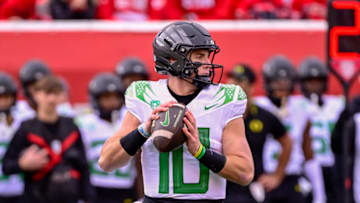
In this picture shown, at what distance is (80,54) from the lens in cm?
1034

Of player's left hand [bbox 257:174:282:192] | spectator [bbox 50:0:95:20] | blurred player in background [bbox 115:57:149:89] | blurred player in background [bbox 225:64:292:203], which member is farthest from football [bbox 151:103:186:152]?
spectator [bbox 50:0:95:20]

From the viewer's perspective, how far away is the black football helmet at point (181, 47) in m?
3.98

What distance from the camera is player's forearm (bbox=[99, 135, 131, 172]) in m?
Answer: 4.00

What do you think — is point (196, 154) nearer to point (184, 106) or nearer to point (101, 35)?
point (184, 106)

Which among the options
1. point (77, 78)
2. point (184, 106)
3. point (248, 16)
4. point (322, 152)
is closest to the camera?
point (184, 106)

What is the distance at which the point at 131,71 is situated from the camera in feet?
30.2

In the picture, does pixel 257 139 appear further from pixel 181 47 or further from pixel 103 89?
pixel 181 47

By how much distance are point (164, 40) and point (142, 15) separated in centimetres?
706

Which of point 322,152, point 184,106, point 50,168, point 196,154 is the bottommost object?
point 322,152

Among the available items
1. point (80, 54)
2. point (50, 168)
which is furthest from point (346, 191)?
point (80, 54)

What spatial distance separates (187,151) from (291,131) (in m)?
4.92

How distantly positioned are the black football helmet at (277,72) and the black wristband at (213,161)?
519 centimetres

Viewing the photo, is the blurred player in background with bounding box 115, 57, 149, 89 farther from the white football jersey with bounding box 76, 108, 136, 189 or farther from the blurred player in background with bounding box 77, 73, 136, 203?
the white football jersey with bounding box 76, 108, 136, 189

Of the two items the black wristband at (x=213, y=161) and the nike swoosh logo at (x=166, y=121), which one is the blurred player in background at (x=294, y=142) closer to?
the black wristband at (x=213, y=161)
